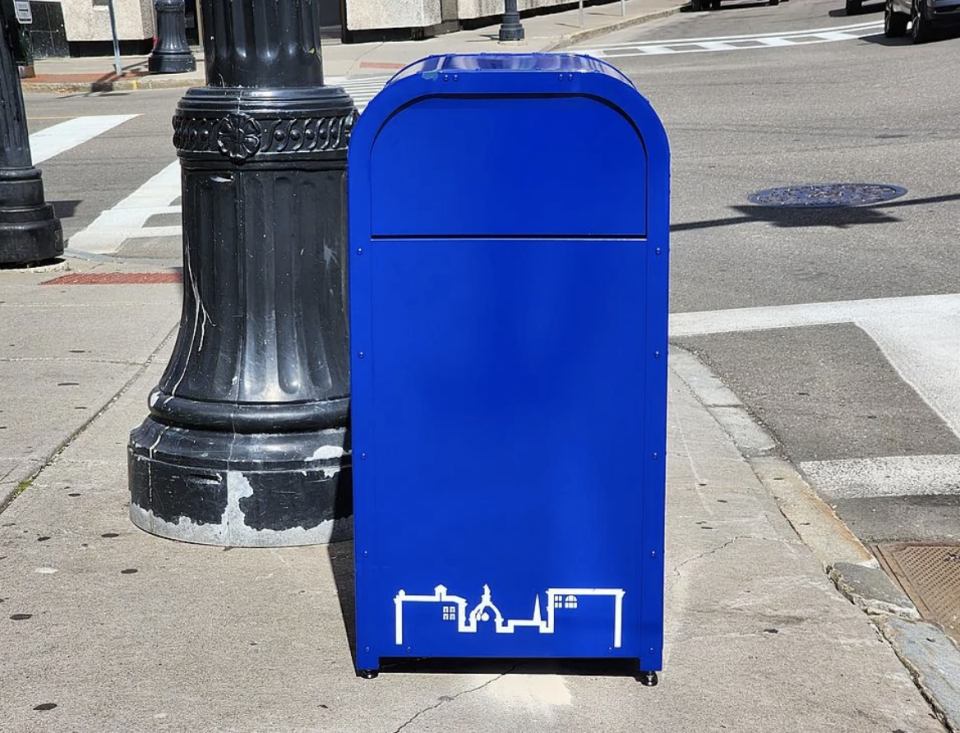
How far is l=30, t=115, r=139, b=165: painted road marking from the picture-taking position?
15719 millimetres

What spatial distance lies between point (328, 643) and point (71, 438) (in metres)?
2.38

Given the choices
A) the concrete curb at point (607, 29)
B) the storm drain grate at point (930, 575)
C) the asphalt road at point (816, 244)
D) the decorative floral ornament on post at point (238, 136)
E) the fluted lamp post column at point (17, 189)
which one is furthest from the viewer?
the concrete curb at point (607, 29)

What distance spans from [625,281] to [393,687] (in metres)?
1.25

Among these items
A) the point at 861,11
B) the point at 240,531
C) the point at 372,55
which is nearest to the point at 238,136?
the point at 240,531

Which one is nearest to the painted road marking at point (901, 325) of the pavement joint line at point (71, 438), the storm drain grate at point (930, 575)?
the storm drain grate at point (930, 575)

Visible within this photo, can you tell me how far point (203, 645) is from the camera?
3840 millimetres

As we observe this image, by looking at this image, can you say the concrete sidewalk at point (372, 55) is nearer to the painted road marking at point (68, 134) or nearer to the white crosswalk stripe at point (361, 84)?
the white crosswalk stripe at point (361, 84)

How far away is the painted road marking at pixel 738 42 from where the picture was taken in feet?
84.7

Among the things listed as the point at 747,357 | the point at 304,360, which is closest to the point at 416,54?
the point at 747,357

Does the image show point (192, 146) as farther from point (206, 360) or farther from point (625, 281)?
point (625, 281)

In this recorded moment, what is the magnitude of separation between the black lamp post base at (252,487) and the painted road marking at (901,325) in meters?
3.15

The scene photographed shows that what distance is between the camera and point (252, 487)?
14.7ft

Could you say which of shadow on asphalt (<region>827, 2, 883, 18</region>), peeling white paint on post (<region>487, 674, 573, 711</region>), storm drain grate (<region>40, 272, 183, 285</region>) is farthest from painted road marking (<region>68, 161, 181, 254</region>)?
shadow on asphalt (<region>827, 2, 883, 18</region>)

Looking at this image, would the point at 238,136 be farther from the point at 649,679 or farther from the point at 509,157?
the point at 649,679
